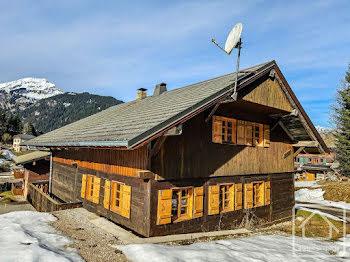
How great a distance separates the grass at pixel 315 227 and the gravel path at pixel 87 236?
833 cm

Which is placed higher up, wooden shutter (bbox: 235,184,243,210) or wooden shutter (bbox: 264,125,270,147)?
wooden shutter (bbox: 264,125,270,147)

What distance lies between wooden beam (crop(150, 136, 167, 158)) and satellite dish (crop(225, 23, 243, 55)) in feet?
13.3

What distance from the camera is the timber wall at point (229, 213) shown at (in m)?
7.88

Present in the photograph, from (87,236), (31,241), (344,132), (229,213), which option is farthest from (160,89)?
(344,132)

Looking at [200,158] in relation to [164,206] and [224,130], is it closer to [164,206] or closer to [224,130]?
[224,130]

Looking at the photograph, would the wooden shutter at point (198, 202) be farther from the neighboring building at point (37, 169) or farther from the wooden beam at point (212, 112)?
the neighboring building at point (37, 169)

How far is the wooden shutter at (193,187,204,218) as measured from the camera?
8781 millimetres

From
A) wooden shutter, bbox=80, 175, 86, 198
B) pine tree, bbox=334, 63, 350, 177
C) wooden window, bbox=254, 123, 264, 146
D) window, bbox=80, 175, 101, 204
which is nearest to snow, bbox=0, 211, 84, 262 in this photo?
window, bbox=80, 175, 101, 204

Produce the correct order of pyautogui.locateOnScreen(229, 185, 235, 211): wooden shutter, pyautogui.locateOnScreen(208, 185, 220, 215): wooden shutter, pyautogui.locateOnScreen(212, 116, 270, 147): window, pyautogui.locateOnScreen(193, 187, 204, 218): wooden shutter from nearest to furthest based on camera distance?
pyautogui.locateOnScreen(193, 187, 204, 218): wooden shutter, pyautogui.locateOnScreen(208, 185, 220, 215): wooden shutter, pyautogui.locateOnScreen(212, 116, 270, 147): window, pyautogui.locateOnScreen(229, 185, 235, 211): wooden shutter

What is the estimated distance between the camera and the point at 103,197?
396 inches

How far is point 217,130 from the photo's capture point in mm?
9828

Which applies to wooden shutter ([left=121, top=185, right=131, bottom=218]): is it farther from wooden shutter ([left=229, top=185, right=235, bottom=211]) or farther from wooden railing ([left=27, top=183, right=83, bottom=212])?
wooden shutter ([left=229, top=185, right=235, bottom=211])

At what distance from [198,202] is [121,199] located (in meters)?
2.86

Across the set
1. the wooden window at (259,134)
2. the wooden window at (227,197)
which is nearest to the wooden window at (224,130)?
the wooden window at (259,134)
